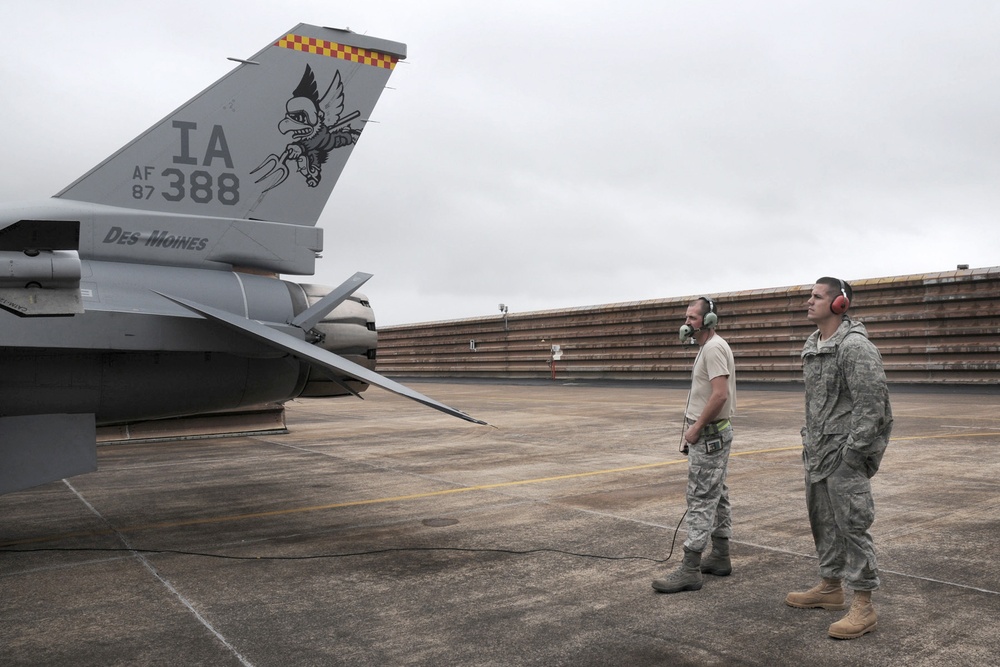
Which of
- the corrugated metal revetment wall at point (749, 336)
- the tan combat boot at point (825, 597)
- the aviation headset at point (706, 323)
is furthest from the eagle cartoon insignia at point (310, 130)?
the corrugated metal revetment wall at point (749, 336)

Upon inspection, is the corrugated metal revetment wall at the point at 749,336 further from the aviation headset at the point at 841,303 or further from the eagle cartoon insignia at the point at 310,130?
the aviation headset at the point at 841,303

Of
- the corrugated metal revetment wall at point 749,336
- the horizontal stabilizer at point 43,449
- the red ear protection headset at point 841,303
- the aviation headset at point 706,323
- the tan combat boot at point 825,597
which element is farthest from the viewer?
the corrugated metal revetment wall at point 749,336

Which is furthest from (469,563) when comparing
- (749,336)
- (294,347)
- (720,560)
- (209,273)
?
(749,336)

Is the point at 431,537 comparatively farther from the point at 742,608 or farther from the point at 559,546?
the point at 742,608

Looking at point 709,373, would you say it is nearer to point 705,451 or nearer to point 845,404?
point 705,451

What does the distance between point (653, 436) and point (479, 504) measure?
6317 millimetres

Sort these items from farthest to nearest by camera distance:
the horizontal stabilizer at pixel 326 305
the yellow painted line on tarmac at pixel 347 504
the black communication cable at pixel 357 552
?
the horizontal stabilizer at pixel 326 305
the yellow painted line on tarmac at pixel 347 504
the black communication cable at pixel 357 552

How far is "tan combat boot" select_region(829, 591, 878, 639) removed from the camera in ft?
13.5

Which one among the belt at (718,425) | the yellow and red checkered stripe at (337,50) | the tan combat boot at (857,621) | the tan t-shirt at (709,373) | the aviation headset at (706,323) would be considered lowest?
the tan combat boot at (857,621)

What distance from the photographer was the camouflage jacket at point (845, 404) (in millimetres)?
4109

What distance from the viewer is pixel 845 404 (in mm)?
4324

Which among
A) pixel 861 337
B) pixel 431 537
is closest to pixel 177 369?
pixel 431 537

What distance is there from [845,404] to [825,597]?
1188 millimetres

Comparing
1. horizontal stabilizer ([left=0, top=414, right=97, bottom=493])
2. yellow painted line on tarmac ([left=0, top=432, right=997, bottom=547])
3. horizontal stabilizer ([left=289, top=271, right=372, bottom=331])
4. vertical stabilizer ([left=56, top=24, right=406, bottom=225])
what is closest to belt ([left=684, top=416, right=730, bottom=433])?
horizontal stabilizer ([left=289, top=271, right=372, bottom=331])
